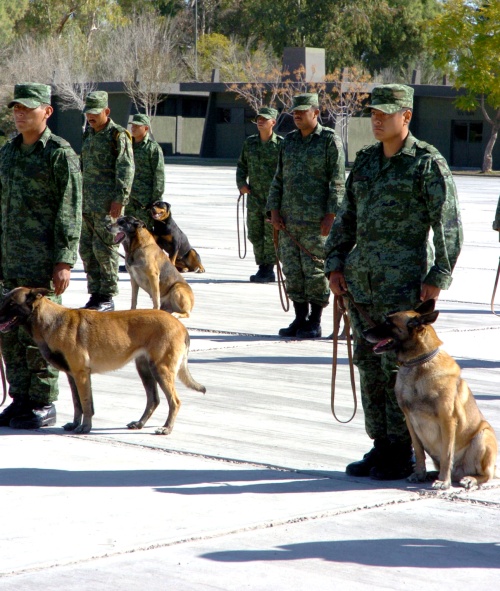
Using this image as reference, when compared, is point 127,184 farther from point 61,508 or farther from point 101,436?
point 61,508

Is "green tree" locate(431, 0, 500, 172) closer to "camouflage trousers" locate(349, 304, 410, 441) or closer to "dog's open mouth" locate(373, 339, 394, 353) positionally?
"camouflage trousers" locate(349, 304, 410, 441)

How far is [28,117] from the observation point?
638 cm

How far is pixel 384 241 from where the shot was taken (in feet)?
17.6

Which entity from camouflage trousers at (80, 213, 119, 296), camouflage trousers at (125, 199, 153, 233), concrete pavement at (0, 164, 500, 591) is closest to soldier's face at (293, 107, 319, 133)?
concrete pavement at (0, 164, 500, 591)

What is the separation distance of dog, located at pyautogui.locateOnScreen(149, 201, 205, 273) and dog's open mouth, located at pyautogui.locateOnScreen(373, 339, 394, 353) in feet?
27.0

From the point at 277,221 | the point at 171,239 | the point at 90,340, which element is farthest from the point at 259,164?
the point at 90,340

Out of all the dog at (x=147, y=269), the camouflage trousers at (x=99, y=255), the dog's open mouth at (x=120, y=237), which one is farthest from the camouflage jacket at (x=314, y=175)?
the camouflage trousers at (x=99, y=255)

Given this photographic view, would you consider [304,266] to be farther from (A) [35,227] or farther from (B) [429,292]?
(B) [429,292]

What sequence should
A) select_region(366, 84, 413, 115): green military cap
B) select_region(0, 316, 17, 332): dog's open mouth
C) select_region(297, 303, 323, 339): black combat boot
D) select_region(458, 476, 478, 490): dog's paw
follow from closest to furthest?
1. select_region(458, 476, 478, 490): dog's paw
2. select_region(366, 84, 413, 115): green military cap
3. select_region(0, 316, 17, 332): dog's open mouth
4. select_region(297, 303, 323, 339): black combat boot

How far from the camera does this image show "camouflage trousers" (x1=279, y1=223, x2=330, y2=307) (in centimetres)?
953

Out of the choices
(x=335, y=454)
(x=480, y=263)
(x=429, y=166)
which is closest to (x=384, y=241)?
(x=429, y=166)

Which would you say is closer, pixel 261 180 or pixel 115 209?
pixel 115 209

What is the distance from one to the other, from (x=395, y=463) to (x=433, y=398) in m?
0.54

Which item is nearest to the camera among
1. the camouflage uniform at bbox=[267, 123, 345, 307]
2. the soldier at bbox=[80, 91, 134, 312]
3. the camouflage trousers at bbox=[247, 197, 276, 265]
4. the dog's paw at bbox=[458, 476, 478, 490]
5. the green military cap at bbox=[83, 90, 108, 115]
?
the dog's paw at bbox=[458, 476, 478, 490]
